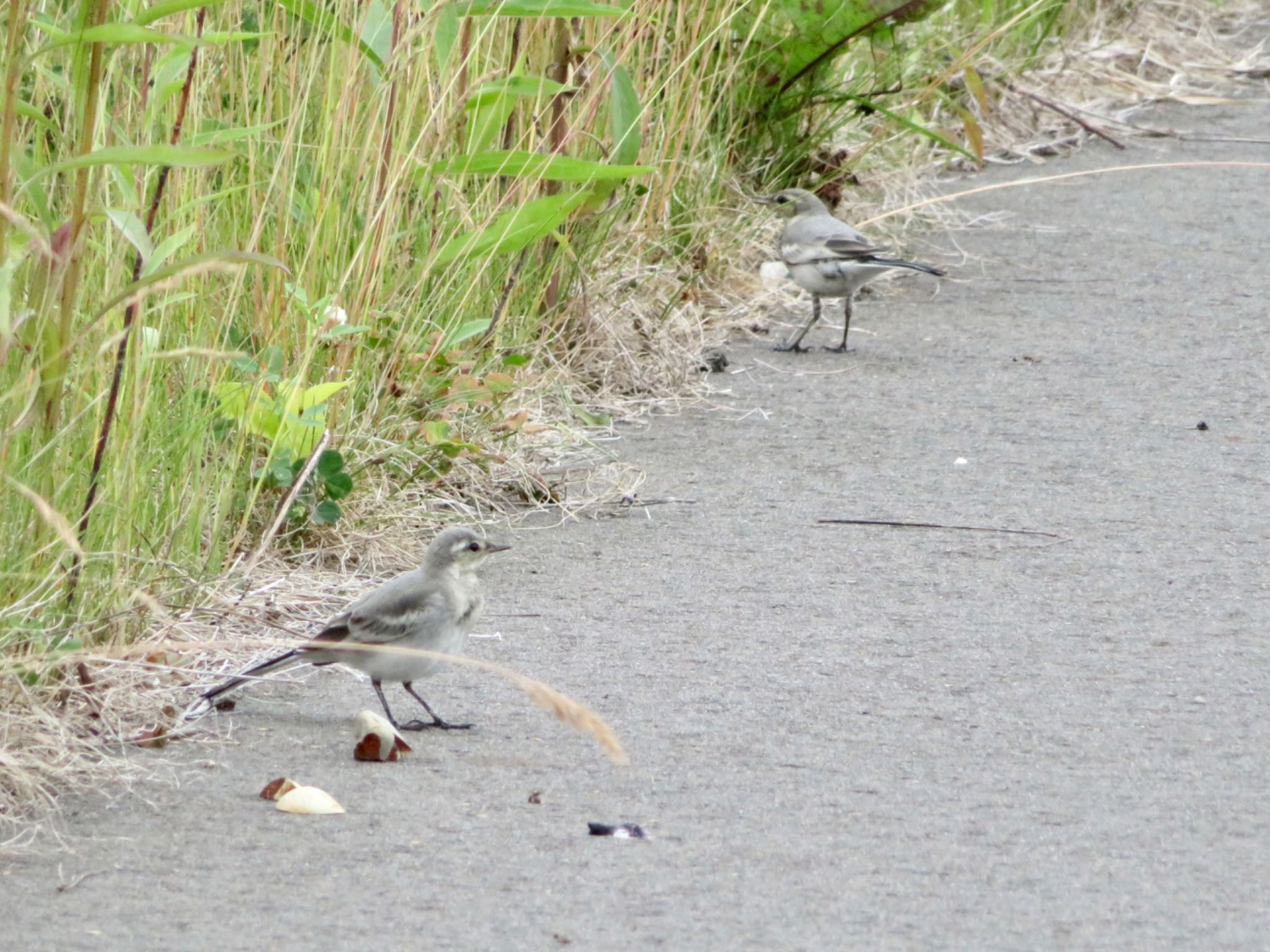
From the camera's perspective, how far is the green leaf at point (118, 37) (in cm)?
294

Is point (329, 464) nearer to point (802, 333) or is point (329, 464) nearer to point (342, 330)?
point (342, 330)

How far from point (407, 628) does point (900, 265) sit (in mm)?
4015

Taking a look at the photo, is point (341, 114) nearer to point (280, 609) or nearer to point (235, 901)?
point (280, 609)

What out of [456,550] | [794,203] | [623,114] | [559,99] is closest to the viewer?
[456,550]

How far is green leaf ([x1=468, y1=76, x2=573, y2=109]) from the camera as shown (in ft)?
16.0

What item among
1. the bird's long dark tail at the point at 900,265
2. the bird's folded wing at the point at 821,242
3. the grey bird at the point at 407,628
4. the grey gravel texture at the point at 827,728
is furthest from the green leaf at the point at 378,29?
the bird's long dark tail at the point at 900,265

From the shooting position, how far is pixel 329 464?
453cm

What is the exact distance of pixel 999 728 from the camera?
12.3 feet

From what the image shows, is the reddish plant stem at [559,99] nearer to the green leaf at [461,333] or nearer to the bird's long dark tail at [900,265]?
the green leaf at [461,333]

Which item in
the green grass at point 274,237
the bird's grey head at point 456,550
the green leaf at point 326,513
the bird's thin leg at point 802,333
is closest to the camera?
the green grass at point 274,237

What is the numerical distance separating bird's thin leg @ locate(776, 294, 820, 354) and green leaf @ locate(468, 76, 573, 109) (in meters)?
2.18

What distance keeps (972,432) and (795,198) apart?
6.87 ft

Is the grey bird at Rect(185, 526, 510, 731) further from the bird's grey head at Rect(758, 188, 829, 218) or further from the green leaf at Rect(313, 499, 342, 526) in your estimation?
the bird's grey head at Rect(758, 188, 829, 218)

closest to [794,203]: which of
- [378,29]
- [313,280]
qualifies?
[378,29]
